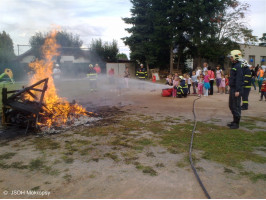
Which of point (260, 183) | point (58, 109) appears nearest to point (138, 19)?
point (58, 109)

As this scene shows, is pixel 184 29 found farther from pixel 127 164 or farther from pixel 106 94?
pixel 127 164

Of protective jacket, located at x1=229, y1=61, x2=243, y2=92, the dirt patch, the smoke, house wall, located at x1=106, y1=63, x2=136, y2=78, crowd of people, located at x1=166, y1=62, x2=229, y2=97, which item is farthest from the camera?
house wall, located at x1=106, y1=63, x2=136, y2=78

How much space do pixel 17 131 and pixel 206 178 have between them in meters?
5.20

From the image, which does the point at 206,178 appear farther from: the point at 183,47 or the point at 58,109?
the point at 183,47

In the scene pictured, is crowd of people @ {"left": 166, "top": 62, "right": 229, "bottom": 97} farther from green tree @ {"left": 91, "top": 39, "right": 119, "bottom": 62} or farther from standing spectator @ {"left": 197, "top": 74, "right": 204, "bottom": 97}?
green tree @ {"left": 91, "top": 39, "right": 119, "bottom": 62}

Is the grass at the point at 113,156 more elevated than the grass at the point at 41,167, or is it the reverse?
the grass at the point at 113,156

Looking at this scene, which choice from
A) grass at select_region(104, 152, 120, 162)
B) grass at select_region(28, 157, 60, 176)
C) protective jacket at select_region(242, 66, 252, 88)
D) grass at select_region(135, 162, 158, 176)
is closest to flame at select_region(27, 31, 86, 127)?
grass at select_region(28, 157, 60, 176)

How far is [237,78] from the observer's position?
5766mm

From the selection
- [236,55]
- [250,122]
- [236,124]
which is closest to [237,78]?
[236,55]

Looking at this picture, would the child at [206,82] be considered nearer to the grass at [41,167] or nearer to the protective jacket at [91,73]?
the protective jacket at [91,73]

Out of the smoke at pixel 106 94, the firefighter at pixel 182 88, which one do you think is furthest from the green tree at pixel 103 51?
the firefighter at pixel 182 88

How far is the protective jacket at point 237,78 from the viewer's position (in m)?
5.69

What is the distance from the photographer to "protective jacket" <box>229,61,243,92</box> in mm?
5691

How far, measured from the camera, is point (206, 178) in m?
3.27
